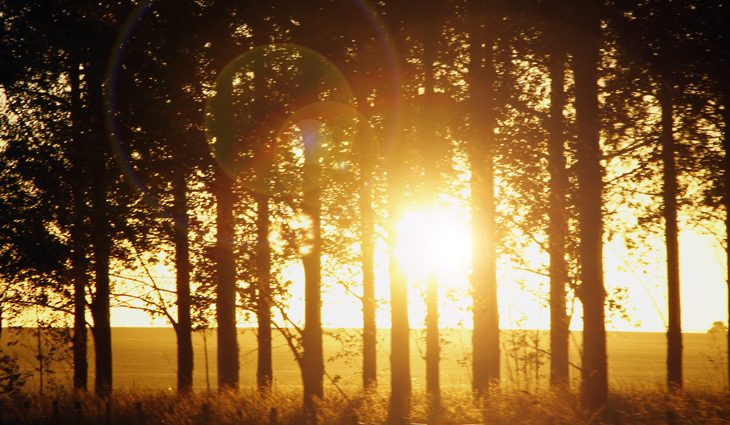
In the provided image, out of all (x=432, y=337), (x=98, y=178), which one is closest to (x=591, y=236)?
(x=432, y=337)

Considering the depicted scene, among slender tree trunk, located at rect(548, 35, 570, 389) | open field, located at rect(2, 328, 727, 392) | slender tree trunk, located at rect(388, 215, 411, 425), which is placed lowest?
open field, located at rect(2, 328, 727, 392)

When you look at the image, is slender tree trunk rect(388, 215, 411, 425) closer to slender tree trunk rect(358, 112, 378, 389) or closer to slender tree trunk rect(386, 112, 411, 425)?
slender tree trunk rect(386, 112, 411, 425)

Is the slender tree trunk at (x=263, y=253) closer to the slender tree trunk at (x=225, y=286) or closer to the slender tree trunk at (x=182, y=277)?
the slender tree trunk at (x=225, y=286)

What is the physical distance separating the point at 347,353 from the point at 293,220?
20.9 feet

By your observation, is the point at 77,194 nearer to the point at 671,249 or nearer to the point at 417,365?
the point at 671,249

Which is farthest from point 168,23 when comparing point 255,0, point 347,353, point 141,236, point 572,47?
point 347,353

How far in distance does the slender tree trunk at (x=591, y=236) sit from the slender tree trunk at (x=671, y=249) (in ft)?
16.6

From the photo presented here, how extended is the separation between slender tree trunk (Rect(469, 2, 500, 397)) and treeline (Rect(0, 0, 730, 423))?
6 cm

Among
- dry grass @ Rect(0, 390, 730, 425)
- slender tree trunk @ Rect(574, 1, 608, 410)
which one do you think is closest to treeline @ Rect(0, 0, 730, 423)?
slender tree trunk @ Rect(574, 1, 608, 410)

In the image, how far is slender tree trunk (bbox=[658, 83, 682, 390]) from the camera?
23016mm

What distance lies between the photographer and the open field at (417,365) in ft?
77.0

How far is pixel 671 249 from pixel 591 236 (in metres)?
8.59

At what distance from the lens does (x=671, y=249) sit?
25.0 meters

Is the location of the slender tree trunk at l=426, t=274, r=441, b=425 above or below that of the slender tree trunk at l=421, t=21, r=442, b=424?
below
